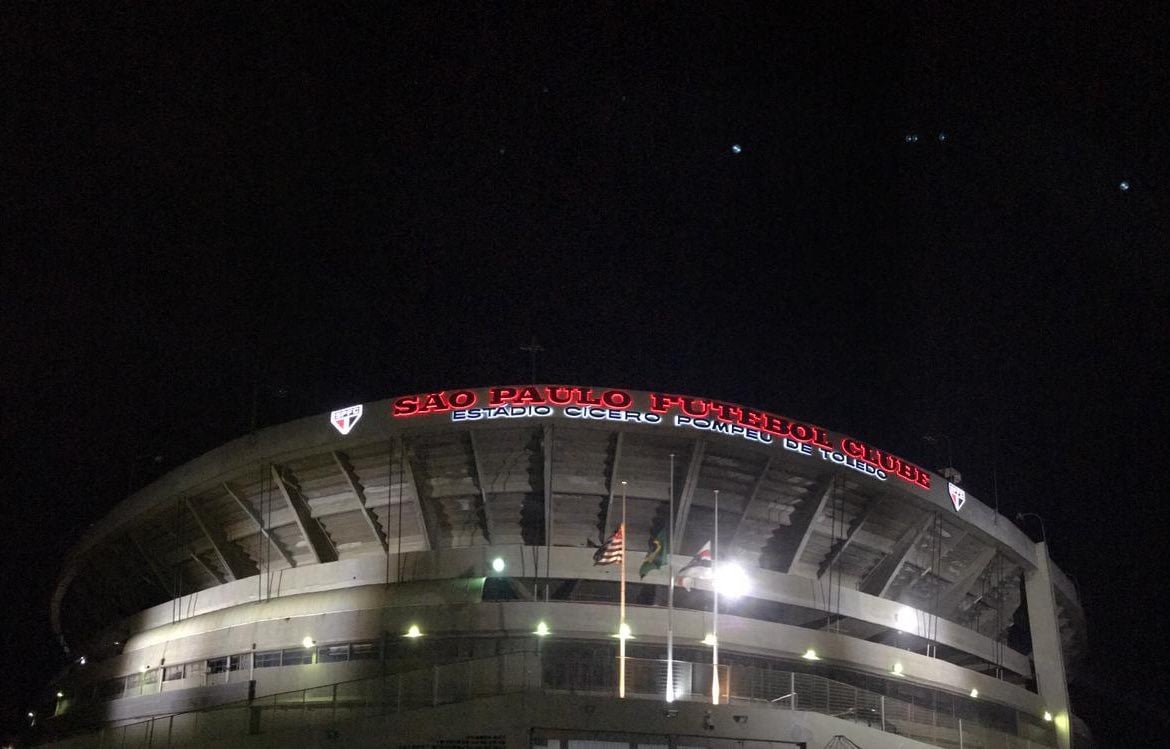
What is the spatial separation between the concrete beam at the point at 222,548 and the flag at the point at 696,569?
19.8 m

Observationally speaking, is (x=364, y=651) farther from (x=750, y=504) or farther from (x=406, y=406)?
(x=750, y=504)

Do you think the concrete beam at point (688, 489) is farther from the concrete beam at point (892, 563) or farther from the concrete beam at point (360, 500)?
the concrete beam at point (360, 500)

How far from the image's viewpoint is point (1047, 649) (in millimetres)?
57312

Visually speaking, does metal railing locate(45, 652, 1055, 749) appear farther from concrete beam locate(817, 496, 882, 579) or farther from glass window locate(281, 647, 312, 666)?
concrete beam locate(817, 496, 882, 579)

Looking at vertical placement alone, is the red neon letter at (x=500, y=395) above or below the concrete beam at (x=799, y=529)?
above

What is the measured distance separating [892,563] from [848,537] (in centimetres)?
394

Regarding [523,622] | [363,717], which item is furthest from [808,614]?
[363,717]

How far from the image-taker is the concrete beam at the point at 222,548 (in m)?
50.7

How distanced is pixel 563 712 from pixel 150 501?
90.8 feet

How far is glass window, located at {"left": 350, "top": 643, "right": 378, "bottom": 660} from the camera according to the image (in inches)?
1737

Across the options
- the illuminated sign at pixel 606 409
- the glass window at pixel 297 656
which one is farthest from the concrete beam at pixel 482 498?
the glass window at pixel 297 656

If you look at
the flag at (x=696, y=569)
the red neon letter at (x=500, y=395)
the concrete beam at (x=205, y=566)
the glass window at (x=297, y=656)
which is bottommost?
the glass window at (x=297, y=656)

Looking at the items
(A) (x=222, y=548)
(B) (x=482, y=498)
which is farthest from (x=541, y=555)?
(A) (x=222, y=548)

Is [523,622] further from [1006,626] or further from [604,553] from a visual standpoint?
[1006,626]
